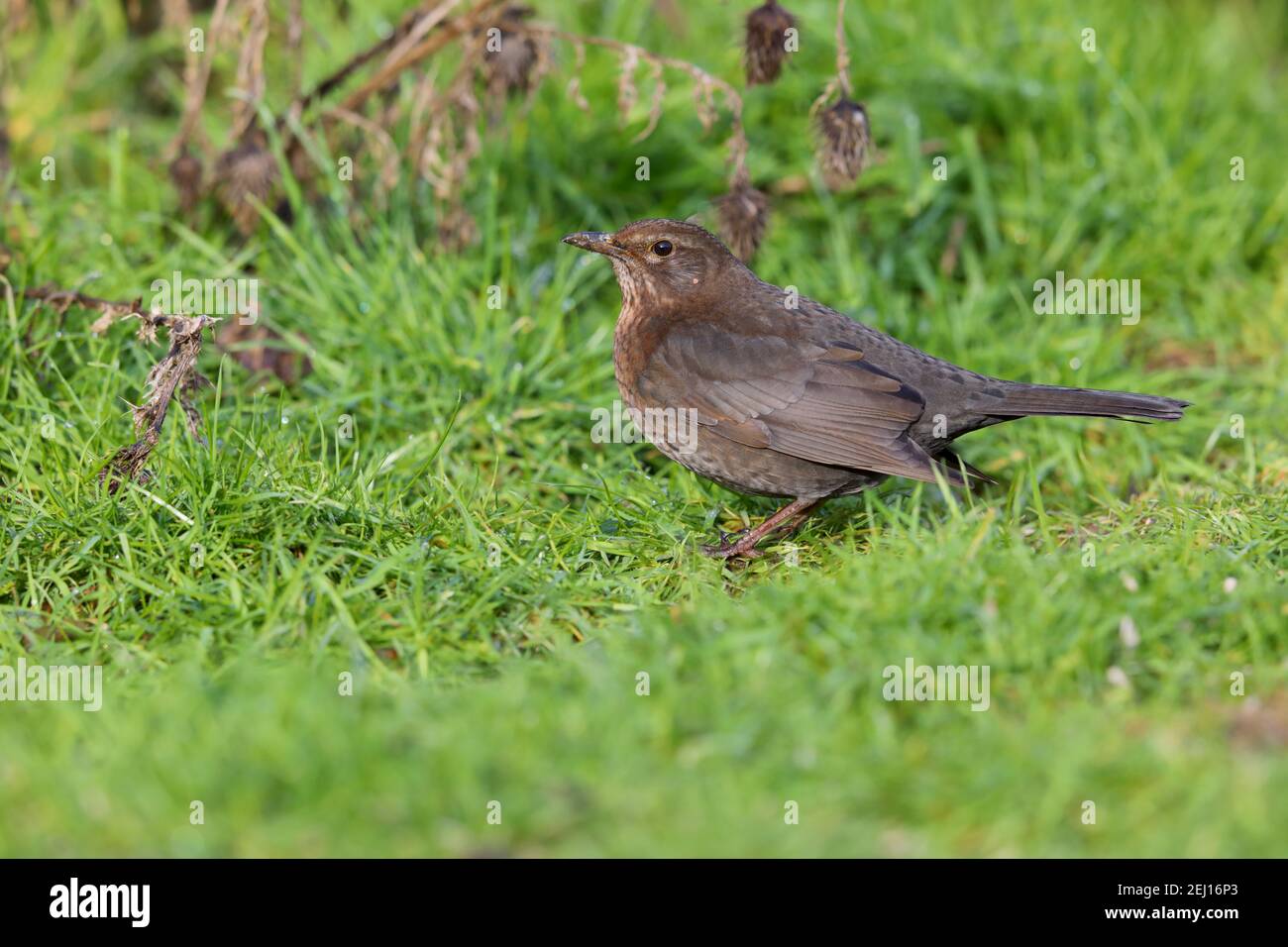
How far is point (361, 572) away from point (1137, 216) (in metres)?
4.32

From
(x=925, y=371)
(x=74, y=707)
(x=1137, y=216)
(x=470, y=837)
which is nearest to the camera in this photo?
(x=470, y=837)

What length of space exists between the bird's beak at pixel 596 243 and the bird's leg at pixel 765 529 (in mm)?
1185

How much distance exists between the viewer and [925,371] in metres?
5.00

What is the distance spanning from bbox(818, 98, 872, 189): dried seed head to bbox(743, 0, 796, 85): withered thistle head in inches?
10.5

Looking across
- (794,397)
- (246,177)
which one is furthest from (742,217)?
(246,177)

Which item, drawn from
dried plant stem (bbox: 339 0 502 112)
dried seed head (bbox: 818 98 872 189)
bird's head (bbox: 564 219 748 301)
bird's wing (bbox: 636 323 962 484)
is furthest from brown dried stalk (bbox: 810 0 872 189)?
dried plant stem (bbox: 339 0 502 112)

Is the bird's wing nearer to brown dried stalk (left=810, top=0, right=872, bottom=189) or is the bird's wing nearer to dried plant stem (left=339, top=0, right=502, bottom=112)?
brown dried stalk (left=810, top=0, right=872, bottom=189)

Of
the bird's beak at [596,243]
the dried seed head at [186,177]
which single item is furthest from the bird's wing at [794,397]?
the dried seed head at [186,177]

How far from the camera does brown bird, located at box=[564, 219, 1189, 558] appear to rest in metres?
4.80

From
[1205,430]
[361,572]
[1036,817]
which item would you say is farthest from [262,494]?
[1205,430]

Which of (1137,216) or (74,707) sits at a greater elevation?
(1137,216)

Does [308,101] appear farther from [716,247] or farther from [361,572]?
[361,572]

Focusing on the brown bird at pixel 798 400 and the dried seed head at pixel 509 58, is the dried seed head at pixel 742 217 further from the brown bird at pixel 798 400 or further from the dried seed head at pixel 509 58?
the dried seed head at pixel 509 58

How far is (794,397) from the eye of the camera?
491cm
